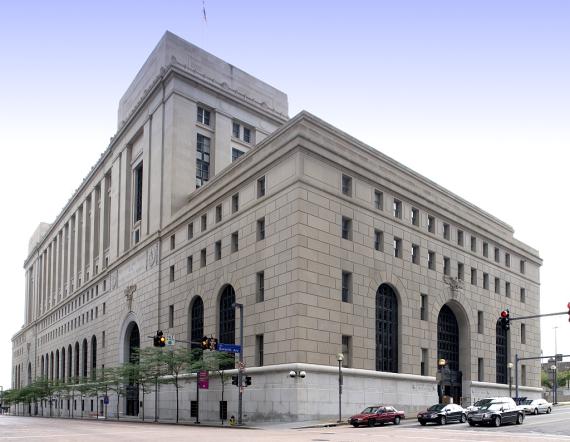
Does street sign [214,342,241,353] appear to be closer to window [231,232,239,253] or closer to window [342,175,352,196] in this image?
window [231,232,239,253]

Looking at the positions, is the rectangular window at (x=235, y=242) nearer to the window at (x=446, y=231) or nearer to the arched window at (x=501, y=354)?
the window at (x=446, y=231)

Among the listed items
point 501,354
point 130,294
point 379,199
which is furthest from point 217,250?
point 501,354

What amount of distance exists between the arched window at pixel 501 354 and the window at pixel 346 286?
2786 cm

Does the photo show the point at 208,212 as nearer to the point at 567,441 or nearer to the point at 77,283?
the point at 567,441

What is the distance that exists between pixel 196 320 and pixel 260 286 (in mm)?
12937

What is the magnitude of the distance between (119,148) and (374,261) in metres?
53.3

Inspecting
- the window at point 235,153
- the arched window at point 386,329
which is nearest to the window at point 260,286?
the arched window at point 386,329

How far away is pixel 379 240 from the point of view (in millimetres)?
62594

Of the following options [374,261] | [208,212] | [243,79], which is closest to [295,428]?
[374,261]

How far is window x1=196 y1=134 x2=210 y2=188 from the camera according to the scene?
84625 mm

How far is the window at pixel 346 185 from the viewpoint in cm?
6038

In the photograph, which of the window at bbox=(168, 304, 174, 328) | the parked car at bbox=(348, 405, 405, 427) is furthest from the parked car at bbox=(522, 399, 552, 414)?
the window at bbox=(168, 304, 174, 328)

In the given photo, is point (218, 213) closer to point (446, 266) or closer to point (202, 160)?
point (202, 160)

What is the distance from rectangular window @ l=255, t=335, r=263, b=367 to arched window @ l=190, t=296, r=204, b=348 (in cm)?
1129
